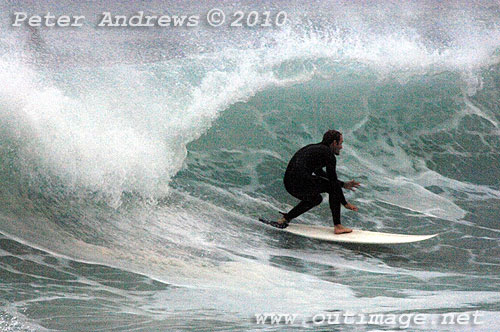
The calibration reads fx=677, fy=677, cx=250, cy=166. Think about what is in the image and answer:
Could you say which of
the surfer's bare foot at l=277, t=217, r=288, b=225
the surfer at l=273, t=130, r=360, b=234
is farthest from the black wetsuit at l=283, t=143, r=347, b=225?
the surfer's bare foot at l=277, t=217, r=288, b=225

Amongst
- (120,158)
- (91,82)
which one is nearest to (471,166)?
(120,158)

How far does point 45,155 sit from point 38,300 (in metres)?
2.41

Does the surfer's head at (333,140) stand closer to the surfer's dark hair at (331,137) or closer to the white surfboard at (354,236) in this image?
the surfer's dark hair at (331,137)

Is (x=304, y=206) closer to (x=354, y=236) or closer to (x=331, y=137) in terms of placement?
(x=354, y=236)

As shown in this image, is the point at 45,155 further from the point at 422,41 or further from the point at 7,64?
the point at 422,41

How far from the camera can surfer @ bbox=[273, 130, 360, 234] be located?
21.1 ft

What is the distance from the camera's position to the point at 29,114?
7.36 metres

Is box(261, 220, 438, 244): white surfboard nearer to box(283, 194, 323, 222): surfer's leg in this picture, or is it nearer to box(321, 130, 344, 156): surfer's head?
box(283, 194, 323, 222): surfer's leg

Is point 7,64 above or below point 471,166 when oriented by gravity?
above

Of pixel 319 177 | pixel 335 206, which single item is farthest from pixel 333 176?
pixel 335 206

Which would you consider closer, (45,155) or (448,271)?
(448,271)

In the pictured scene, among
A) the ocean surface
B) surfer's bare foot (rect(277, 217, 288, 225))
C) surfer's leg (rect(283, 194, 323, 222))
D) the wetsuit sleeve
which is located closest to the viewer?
the ocean surface

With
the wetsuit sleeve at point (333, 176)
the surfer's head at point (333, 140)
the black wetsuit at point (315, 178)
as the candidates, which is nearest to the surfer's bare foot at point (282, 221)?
the black wetsuit at point (315, 178)

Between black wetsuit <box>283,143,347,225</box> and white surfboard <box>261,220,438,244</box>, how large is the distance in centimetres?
17
